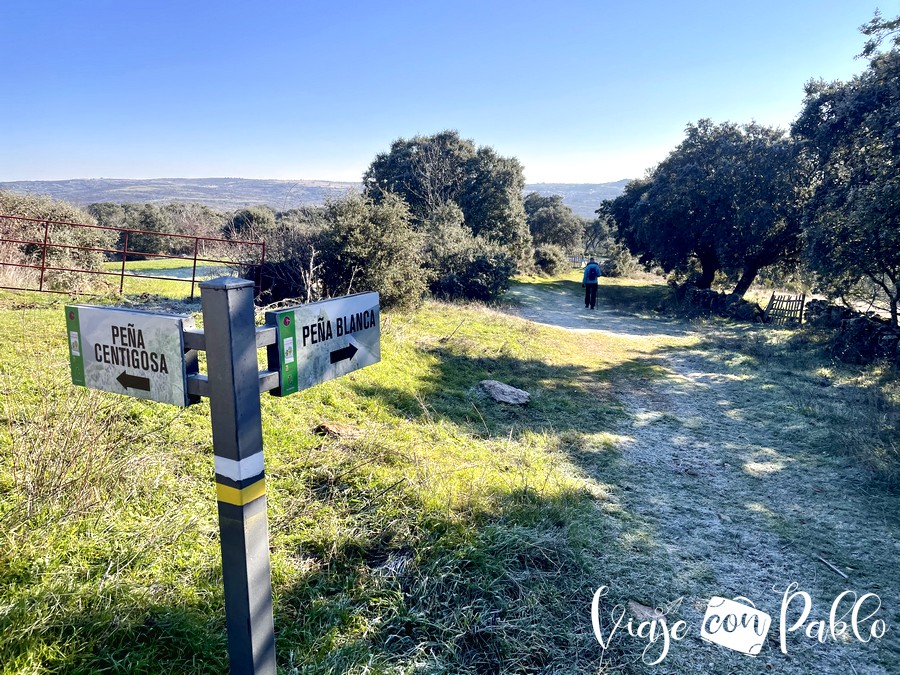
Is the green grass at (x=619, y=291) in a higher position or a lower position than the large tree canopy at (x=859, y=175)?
lower

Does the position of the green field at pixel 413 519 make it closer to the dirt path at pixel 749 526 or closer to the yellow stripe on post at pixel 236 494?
the dirt path at pixel 749 526

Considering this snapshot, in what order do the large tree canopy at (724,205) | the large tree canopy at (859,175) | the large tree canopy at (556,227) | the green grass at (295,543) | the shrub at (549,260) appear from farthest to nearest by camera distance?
the large tree canopy at (556,227) → the shrub at (549,260) → the large tree canopy at (724,205) → the large tree canopy at (859,175) → the green grass at (295,543)

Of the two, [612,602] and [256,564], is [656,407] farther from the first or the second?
[256,564]

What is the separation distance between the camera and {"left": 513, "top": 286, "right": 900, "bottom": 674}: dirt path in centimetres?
323

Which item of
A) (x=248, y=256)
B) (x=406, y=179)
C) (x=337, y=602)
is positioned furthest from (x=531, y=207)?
(x=337, y=602)

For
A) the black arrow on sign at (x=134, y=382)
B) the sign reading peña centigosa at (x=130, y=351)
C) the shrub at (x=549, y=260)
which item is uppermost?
the sign reading peña centigosa at (x=130, y=351)

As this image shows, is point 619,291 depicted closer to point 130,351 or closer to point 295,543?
point 295,543

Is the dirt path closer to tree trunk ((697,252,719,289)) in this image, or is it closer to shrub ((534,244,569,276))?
tree trunk ((697,252,719,289))

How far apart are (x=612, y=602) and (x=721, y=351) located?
433 inches

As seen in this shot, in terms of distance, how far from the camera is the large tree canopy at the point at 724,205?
57.1ft

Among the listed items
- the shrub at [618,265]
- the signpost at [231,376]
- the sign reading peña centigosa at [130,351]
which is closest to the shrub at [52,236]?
the sign reading peña centigosa at [130,351]

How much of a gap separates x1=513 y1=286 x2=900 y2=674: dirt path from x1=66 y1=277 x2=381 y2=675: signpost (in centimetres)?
236

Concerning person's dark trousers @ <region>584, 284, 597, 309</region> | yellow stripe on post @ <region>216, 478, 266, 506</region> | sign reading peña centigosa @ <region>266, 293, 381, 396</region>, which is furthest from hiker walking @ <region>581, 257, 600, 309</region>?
yellow stripe on post @ <region>216, 478, 266, 506</region>

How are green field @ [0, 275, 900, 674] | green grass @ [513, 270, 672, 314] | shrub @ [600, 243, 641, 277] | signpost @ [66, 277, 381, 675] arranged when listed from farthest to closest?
shrub @ [600, 243, 641, 277] → green grass @ [513, 270, 672, 314] → green field @ [0, 275, 900, 674] → signpost @ [66, 277, 381, 675]
